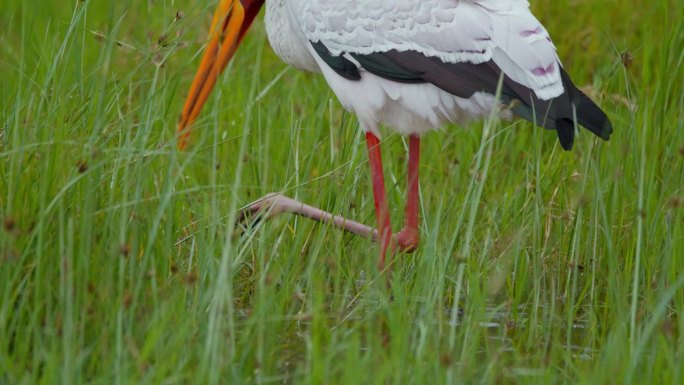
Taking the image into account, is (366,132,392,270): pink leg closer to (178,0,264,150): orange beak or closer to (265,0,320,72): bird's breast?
(265,0,320,72): bird's breast

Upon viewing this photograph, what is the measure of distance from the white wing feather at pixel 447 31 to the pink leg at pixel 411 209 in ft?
1.59

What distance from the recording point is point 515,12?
14.7ft

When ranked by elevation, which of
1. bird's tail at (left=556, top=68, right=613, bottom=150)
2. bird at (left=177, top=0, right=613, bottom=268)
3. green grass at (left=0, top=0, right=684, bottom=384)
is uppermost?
bird at (left=177, top=0, right=613, bottom=268)

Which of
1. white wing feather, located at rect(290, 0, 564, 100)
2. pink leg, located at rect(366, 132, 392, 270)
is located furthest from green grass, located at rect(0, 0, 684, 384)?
white wing feather, located at rect(290, 0, 564, 100)

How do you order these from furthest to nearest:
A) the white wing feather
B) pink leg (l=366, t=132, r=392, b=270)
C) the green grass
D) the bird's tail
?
pink leg (l=366, t=132, r=392, b=270), the white wing feather, the bird's tail, the green grass

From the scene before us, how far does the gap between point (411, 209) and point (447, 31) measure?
0.74m

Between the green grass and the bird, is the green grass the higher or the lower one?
the lower one

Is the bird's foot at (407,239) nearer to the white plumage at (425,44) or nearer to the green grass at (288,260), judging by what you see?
the green grass at (288,260)

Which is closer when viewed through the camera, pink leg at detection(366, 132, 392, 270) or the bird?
the bird

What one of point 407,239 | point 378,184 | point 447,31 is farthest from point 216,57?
point 447,31

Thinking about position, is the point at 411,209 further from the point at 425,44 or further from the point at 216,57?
the point at 216,57

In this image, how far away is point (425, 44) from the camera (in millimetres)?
4488

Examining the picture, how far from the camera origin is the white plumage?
4.34m

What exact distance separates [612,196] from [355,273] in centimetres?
90
